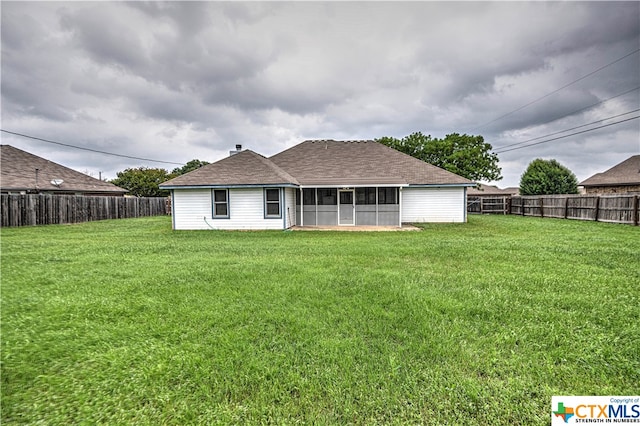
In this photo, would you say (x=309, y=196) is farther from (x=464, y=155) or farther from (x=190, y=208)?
(x=464, y=155)

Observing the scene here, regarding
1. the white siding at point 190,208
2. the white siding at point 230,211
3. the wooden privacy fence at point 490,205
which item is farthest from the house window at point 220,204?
the wooden privacy fence at point 490,205

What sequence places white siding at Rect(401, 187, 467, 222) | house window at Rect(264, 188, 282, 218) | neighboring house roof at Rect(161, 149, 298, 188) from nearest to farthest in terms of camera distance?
neighboring house roof at Rect(161, 149, 298, 188), house window at Rect(264, 188, 282, 218), white siding at Rect(401, 187, 467, 222)

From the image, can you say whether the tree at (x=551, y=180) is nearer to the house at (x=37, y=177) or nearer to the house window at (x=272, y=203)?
the house window at (x=272, y=203)

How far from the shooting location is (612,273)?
222 inches

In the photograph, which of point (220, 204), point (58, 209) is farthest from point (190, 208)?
point (58, 209)

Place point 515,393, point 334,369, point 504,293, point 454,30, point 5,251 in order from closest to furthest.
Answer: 1. point 515,393
2. point 334,369
3. point 504,293
4. point 5,251
5. point 454,30

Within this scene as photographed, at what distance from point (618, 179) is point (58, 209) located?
44.8m

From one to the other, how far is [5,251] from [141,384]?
29.9 ft

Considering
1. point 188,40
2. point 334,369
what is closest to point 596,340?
point 334,369

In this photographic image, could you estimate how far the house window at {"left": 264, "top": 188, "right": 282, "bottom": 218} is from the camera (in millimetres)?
14367

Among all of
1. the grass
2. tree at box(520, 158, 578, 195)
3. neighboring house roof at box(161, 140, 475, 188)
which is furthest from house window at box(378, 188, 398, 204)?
tree at box(520, 158, 578, 195)

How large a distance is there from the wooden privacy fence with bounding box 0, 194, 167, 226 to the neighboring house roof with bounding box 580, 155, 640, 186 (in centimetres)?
4330

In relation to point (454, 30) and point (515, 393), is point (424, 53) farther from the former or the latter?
point (515, 393)

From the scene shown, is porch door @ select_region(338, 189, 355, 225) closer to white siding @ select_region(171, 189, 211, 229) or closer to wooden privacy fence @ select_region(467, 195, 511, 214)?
white siding @ select_region(171, 189, 211, 229)
